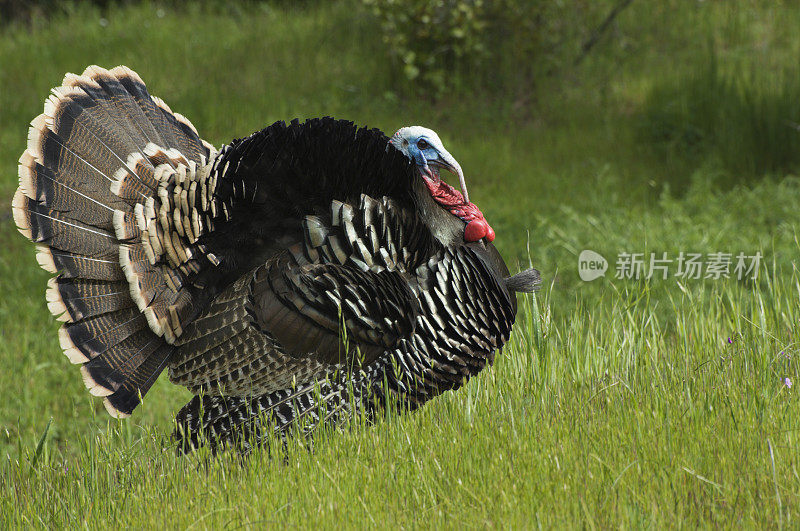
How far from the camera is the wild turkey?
11.1 ft

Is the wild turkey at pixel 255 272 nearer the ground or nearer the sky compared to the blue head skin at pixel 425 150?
nearer the ground

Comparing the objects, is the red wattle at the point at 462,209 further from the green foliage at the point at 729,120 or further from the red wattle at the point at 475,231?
the green foliage at the point at 729,120

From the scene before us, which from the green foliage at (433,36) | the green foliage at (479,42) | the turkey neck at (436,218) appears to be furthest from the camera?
the green foliage at (479,42)

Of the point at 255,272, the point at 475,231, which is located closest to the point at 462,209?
the point at 475,231

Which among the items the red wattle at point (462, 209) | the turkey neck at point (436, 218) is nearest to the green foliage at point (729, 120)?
the red wattle at point (462, 209)

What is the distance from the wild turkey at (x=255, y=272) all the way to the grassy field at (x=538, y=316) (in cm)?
27

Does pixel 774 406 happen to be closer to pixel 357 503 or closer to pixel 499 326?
pixel 499 326

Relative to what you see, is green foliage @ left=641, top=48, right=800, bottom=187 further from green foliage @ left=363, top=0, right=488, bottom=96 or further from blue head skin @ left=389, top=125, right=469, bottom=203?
blue head skin @ left=389, top=125, right=469, bottom=203

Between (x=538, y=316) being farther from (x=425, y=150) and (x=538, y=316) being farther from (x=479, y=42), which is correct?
(x=479, y=42)

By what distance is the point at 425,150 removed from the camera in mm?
3740

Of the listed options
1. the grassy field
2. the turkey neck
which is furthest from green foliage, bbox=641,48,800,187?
the turkey neck

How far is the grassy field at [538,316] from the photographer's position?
8.73 ft

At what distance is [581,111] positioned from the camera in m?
8.95

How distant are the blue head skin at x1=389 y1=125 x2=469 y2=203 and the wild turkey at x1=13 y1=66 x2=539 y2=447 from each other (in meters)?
0.16
